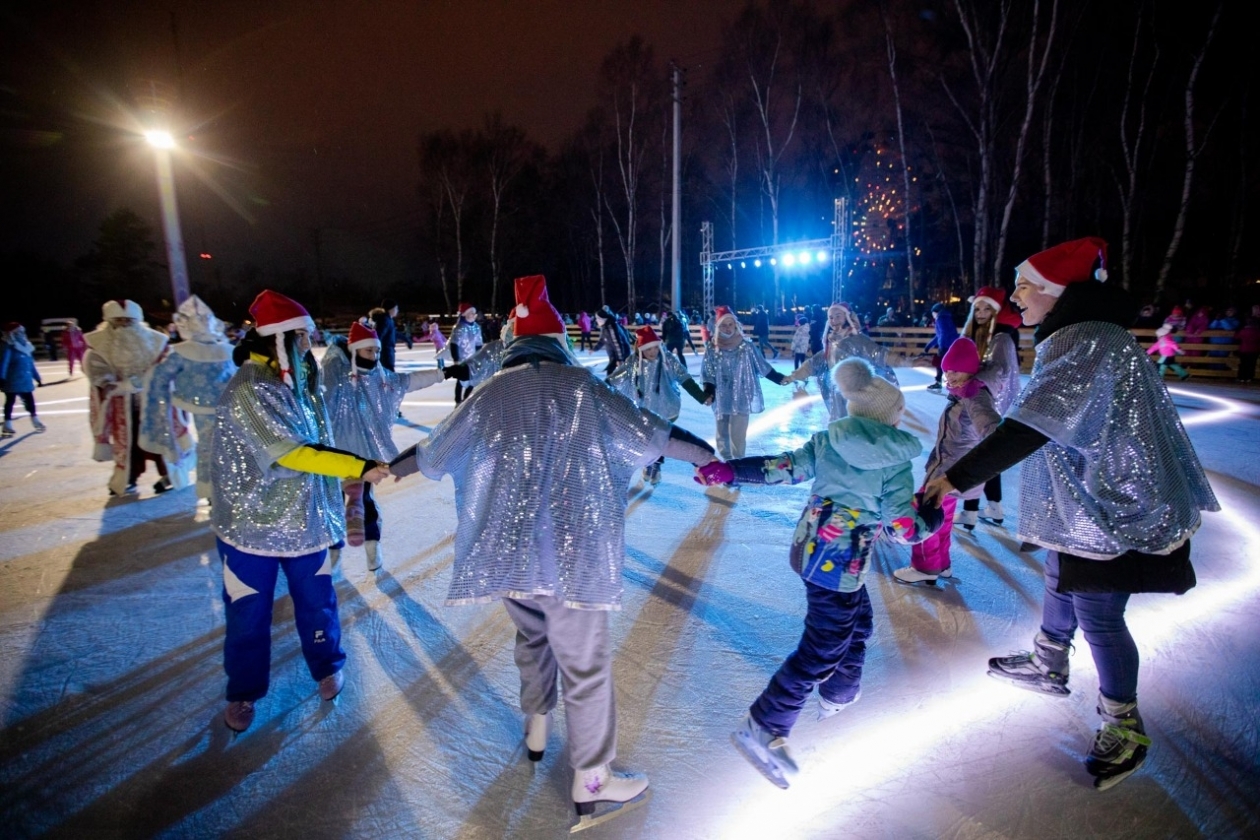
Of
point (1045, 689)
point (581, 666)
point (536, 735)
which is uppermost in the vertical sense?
point (581, 666)

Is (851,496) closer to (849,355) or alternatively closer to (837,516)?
(837,516)

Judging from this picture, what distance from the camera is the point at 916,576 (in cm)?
373

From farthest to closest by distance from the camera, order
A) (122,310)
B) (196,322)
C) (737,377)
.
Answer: (737,377) → (122,310) → (196,322)

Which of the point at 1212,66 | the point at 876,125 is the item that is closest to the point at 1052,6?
the point at 1212,66

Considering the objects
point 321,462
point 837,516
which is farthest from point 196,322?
point 837,516

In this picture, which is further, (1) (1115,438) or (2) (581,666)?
(1) (1115,438)

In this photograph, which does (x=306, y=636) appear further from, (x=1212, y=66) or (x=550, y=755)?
(x=1212, y=66)

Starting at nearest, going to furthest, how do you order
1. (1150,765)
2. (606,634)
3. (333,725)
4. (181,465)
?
(606,634)
(1150,765)
(333,725)
(181,465)

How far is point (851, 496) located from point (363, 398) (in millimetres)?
3336

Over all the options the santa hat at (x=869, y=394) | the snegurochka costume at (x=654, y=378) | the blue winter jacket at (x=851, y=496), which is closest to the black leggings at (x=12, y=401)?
the snegurochka costume at (x=654, y=378)

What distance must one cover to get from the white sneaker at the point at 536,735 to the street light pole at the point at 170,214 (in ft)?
32.9

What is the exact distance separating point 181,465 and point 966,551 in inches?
271

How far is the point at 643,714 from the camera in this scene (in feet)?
8.39

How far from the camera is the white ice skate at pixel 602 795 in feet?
6.59
